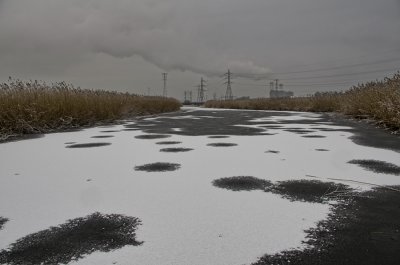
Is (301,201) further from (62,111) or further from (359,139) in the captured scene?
(62,111)

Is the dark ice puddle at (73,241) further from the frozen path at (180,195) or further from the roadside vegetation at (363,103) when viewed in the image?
the roadside vegetation at (363,103)

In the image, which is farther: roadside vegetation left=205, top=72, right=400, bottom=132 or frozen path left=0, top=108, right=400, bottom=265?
roadside vegetation left=205, top=72, right=400, bottom=132

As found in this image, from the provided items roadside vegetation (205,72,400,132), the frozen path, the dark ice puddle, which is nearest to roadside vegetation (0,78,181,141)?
the frozen path

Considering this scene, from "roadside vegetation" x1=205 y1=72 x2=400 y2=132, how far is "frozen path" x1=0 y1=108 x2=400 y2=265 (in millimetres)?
2324

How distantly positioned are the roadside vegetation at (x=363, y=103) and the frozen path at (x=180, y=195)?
2.32 m

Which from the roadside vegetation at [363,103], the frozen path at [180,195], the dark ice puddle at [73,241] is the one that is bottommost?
the dark ice puddle at [73,241]

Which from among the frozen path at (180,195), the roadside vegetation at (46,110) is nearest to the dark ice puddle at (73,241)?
the frozen path at (180,195)

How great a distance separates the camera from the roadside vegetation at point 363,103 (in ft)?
19.9

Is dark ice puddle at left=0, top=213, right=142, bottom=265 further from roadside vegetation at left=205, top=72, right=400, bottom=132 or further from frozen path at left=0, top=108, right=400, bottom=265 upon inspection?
roadside vegetation at left=205, top=72, right=400, bottom=132

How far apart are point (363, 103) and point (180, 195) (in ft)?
26.2

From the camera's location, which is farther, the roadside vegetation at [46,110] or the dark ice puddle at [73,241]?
the roadside vegetation at [46,110]

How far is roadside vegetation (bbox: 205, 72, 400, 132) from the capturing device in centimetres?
607

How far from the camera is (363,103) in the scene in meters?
8.76

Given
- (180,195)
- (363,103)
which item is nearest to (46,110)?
(180,195)
